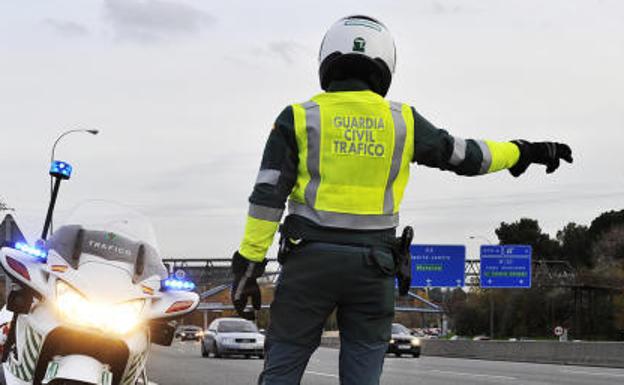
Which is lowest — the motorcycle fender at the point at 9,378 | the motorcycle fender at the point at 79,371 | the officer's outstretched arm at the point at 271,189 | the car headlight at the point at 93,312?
the motorcycle fender at the point at 9,378

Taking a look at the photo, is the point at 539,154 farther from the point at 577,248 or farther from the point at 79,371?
the point at 577,248

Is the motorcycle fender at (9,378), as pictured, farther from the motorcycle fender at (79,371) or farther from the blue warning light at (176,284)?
the blue warning light at (176,284)

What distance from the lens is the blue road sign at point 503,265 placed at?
159 feet

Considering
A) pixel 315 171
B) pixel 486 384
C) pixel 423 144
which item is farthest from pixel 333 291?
pixel 486 384

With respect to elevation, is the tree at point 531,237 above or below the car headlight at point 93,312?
above

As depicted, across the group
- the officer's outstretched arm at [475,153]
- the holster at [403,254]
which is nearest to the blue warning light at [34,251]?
the holster at [403,254]

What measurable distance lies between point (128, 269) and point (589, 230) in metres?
99.7

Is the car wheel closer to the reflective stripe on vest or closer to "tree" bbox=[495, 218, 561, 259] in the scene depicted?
the reflective stripe on vest

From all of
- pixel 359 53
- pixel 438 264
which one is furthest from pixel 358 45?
pixel 438 264

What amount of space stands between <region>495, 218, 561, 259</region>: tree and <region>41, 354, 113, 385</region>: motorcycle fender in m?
100

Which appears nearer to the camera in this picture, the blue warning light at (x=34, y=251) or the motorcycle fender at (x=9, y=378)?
the motorcycle fender at (x=9, y=378)

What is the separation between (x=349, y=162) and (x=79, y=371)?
1.57 meters

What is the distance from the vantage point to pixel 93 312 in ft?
16.1

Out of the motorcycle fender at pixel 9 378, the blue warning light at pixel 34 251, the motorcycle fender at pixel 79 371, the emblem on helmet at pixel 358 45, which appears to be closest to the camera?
the emblem on helmet at pixel 358 45
